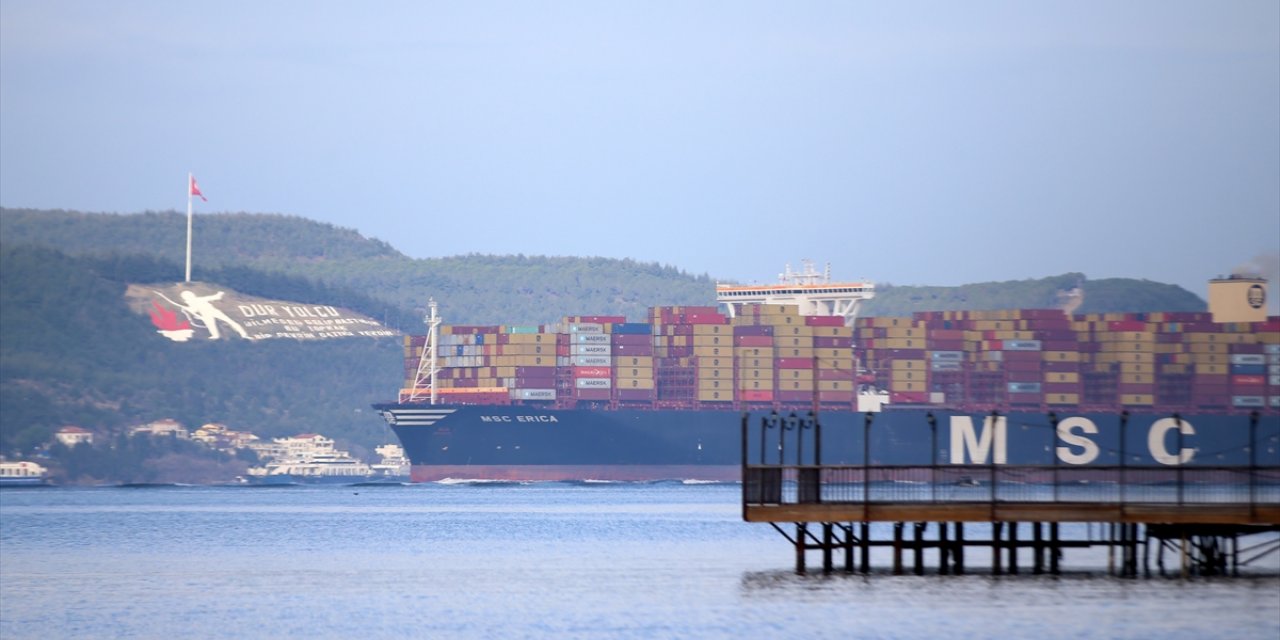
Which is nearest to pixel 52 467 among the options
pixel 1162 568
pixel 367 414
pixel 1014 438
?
pixel 367 414

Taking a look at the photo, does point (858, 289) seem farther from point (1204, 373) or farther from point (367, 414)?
point (367, 414)

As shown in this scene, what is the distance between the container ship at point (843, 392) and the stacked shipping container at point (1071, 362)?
9 centimetres

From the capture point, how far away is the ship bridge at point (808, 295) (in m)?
121

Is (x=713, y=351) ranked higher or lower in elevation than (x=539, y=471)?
higher

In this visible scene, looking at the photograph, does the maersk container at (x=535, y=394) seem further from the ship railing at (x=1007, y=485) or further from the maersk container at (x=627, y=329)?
the ship railing at (x=1007, y=485)

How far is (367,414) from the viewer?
186 metres

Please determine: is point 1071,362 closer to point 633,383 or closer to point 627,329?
point 633,383

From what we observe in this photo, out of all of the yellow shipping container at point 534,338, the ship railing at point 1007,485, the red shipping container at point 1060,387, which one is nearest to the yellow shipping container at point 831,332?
the ship railing at point 1007,485

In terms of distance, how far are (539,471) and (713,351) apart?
11853 mm

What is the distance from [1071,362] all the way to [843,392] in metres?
12.9

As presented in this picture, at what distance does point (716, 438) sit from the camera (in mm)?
104188

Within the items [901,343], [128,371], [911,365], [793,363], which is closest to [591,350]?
[793,363]

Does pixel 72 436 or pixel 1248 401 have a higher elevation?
pixel 1248 401

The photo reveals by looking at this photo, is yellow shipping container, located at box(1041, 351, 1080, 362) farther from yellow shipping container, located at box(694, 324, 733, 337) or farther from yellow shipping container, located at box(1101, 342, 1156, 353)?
yellow shipping container, located at box(694, 324, 733, 337)
